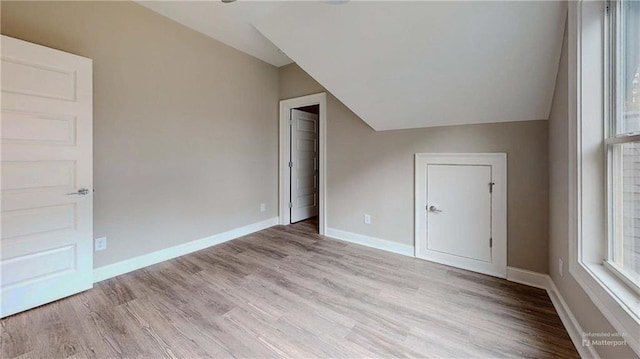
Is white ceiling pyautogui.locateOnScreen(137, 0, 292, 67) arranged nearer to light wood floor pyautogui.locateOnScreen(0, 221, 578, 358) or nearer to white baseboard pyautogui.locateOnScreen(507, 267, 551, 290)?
light wood floor pyautogui.locateOnScreen(0, 221, 578, 358)

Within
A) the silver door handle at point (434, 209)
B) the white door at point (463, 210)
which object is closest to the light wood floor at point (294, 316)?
the white door at point (463, 210)

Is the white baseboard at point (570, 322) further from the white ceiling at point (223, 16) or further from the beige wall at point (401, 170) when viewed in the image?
the white ceiling at point (223, 16)

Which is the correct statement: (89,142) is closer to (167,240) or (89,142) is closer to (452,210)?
(167,240)

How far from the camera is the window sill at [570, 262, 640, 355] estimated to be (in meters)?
0.97

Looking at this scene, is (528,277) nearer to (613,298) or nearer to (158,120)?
(613,298)

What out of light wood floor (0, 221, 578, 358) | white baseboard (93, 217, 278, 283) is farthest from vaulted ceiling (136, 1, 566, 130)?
white baseboard (93, 217, 278, 283)

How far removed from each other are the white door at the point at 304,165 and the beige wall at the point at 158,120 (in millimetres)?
665

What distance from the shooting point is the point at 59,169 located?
1961 mm

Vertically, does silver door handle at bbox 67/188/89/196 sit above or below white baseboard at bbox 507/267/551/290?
above

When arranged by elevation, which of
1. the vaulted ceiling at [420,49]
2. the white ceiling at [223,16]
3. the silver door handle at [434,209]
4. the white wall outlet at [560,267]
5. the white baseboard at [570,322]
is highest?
the white ceiling at [223,16]

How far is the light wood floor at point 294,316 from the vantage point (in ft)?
4.83

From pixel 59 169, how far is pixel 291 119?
2.78m

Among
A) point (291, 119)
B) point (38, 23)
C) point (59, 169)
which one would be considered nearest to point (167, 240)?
point (59, 169)

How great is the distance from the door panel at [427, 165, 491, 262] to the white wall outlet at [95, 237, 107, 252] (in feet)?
10.7
